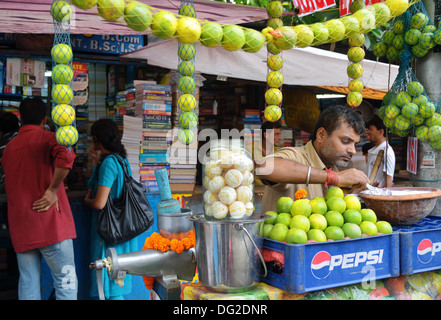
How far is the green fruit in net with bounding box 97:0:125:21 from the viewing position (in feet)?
5.69

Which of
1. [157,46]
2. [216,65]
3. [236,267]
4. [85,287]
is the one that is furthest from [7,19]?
[236,267]

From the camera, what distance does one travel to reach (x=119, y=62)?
15.7 ft

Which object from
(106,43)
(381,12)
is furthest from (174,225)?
(106,43)

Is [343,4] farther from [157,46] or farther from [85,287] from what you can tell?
[85,287]

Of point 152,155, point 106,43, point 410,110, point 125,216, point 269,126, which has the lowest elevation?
point 125,216

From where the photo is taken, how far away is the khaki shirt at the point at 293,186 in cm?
268

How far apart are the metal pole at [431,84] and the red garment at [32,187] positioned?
254 cm

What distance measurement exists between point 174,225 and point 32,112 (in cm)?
169

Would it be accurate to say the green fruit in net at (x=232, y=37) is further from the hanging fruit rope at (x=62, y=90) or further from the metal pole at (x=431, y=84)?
the metal pole at (x=431, y=84)

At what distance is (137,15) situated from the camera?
180cm

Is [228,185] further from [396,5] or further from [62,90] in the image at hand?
[396,5]

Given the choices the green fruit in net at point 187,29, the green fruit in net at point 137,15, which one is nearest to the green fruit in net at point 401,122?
the green fruit in net at point 187,29

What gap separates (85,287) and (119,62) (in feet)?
7.96

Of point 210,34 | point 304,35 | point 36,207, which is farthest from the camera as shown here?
point 36,207
